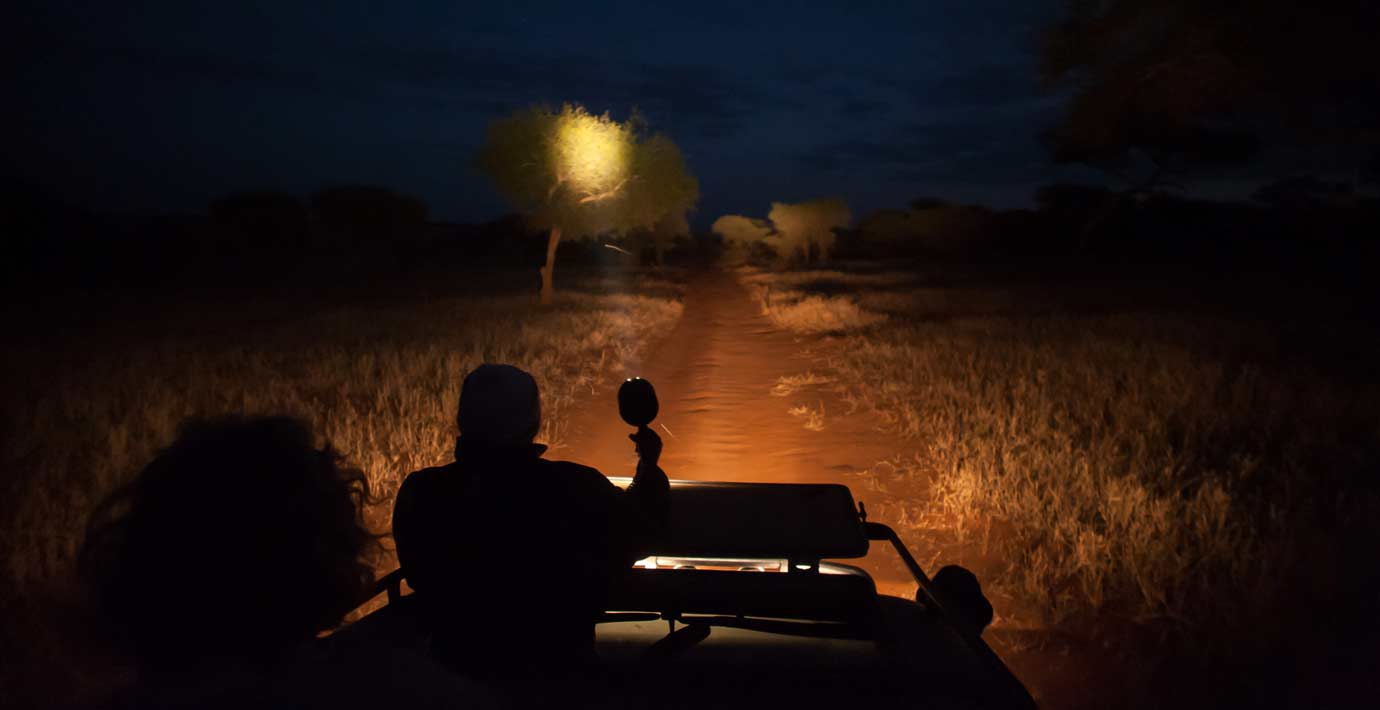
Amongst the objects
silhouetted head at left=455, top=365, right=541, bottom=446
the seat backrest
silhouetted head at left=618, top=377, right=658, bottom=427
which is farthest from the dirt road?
silhouetted head at left=455, top=365, right=541, bottom=446

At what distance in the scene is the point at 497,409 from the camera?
1.96 metres

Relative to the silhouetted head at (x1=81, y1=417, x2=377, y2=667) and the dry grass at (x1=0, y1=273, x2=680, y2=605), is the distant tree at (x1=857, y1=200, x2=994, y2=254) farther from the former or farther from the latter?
the silhouetted head at (x1=81, y1=417, x2=377, y2=667)

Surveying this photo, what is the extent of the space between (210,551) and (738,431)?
7.57m

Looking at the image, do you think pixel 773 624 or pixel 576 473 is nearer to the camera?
pixel 576 473

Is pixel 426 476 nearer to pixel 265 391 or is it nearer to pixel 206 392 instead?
pixel 265 391

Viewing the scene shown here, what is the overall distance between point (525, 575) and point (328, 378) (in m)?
10.5

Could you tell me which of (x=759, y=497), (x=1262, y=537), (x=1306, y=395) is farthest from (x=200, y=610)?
(x=1306, y=395)

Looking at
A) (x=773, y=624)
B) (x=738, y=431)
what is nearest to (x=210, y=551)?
(x=773, y=624)

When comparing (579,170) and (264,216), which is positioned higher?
(264,216)

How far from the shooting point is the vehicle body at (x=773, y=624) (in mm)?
1815

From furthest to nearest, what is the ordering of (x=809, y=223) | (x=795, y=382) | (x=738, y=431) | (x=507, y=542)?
(x=809, y=223) → (x=795, y=382) → (x=738, y=431) → (x=507, y=542)

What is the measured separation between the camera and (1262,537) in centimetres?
494

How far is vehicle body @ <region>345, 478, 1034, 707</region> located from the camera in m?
1.82

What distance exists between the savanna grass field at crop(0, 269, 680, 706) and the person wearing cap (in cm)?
43
